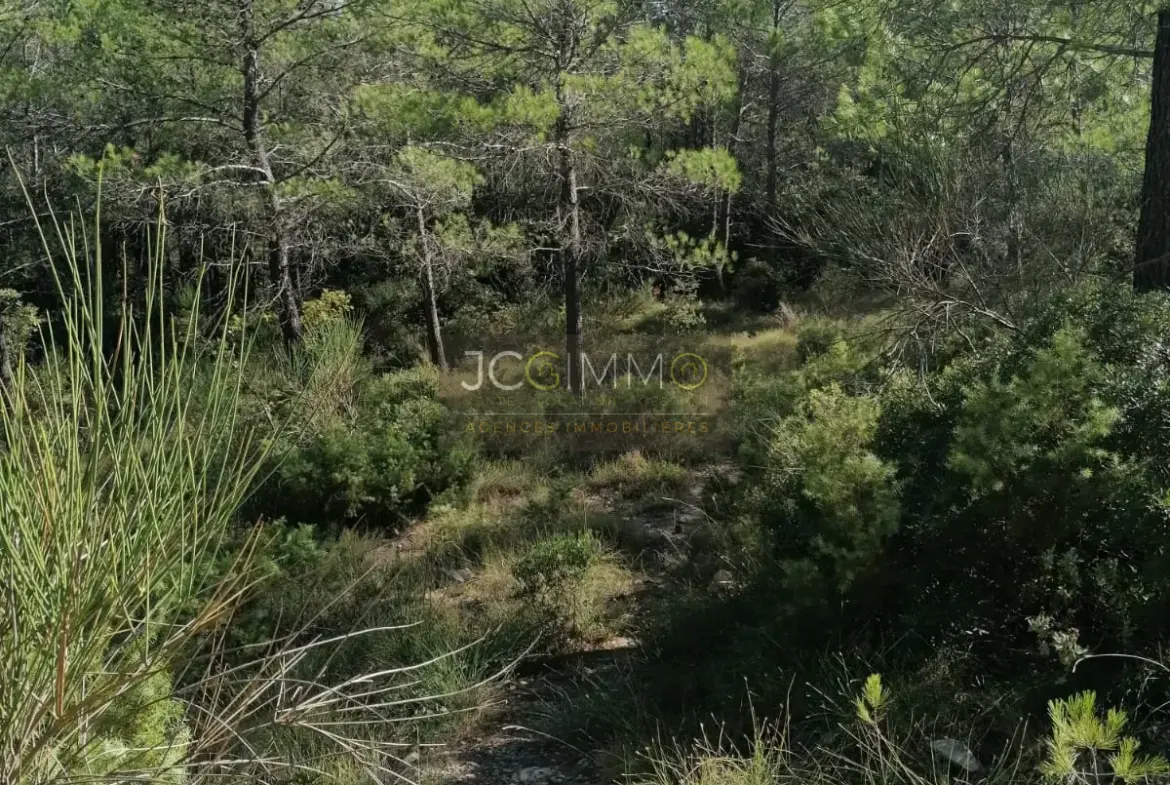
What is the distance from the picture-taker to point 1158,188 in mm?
4969

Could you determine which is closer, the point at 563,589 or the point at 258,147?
the point at 563,589

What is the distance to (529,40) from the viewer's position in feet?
28.5

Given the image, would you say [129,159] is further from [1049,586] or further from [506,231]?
[1049,586]

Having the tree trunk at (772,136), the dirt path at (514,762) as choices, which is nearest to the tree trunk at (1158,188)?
the dirt path at (514,762)

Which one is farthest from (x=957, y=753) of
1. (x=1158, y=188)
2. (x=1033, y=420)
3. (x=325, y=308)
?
(x=325, y=308)

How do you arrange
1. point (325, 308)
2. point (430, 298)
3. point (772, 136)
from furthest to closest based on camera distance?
point (772, 136), point (325, 308), point (430, 298)

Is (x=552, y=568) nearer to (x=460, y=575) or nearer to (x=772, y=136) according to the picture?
(x=460, y=575)

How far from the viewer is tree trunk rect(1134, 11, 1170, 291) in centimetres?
483

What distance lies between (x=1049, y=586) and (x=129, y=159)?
8.82 meters

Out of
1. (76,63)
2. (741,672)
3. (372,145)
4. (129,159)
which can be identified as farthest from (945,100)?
(76,63)

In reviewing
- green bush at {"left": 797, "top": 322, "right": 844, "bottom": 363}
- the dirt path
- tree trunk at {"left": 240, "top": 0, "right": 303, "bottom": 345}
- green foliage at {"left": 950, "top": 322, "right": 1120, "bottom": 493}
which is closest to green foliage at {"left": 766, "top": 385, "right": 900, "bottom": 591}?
green foliage at {"left": 950, "top": 322, "right": 1120, "bottom": 493}

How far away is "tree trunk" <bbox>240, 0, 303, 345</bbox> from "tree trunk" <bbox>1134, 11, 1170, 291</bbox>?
6733 mm

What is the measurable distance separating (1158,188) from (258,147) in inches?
295

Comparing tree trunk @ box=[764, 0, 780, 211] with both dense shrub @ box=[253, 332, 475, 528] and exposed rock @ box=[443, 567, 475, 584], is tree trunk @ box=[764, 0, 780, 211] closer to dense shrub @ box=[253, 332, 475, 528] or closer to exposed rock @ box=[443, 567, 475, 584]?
dense shrub @ box=[253, 332, 475, 528]
